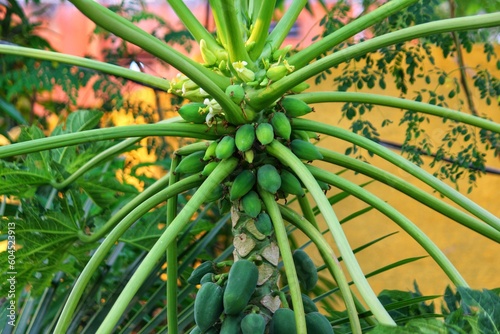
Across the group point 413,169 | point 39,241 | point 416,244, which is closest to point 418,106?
point 413,169

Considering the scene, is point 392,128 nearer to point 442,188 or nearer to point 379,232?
point 379,232

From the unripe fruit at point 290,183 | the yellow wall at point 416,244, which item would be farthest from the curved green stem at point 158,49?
the yellow wall at point 416,244

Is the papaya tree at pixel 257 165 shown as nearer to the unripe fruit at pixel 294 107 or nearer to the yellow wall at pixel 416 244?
the unripe fruit at pixel 294 107

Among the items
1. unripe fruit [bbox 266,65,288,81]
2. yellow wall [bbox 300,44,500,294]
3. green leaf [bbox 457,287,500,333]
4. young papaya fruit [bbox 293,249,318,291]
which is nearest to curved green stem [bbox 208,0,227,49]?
unripe fruit [bbox 266,65,288,81]

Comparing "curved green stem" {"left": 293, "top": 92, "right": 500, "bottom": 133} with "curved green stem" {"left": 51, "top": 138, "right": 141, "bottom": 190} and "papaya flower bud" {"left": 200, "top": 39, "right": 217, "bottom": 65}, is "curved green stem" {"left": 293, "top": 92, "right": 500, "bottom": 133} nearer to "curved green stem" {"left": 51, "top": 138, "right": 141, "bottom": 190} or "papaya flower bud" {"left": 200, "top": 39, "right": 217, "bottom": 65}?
"papaya flower bud" {"left": 200, "top": 39, "right": 217, "bottom": 65}

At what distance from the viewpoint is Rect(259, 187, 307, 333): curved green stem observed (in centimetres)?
88

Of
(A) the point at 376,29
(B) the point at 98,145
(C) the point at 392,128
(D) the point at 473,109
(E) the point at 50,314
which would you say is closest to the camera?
(B) the point at 98,145

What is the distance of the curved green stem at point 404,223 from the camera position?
0.97 m

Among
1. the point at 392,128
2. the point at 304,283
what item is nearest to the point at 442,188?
the point at 304,283

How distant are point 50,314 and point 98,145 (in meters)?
0.55

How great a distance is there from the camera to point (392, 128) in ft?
8.86

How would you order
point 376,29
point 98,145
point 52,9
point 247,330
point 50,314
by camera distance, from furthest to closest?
point 52,9 → point 376,29 → point 50,314 → point 98,145 → point 247,330

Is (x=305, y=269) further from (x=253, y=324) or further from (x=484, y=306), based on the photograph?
(x=484, y=306)

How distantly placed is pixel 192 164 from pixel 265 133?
0.15 metres
